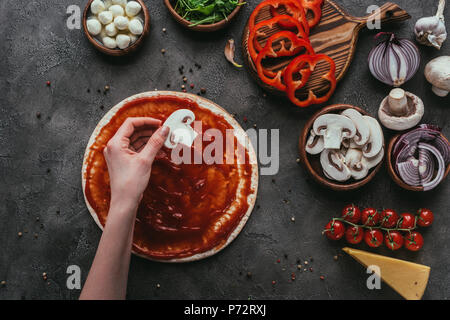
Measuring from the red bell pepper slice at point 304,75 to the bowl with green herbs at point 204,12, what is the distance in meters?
0.64

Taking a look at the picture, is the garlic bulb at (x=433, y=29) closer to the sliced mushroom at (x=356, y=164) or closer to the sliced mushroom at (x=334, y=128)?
the sliced mushroom at (x=334, y=128)

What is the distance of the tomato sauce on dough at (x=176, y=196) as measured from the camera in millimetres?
2949

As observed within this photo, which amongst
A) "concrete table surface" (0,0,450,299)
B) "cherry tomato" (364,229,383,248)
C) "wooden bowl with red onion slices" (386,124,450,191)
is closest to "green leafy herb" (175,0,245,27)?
"concrete table surface" (0,0,450,299)

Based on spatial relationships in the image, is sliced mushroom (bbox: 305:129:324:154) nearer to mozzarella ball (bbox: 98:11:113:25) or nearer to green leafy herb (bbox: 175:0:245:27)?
green leafy herb (bbox: 175:0:245:27)

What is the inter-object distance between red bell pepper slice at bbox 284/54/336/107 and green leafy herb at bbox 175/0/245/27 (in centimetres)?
66

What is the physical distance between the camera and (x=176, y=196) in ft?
9.68

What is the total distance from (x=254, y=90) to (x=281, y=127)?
1.25 feet

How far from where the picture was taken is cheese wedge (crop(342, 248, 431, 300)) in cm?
288

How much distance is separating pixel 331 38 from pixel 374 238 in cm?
161

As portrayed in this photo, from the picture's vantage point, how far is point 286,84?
294 cm

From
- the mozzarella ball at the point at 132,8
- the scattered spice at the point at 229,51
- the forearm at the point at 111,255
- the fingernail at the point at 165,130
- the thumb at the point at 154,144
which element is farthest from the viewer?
the scattered spice at the point at 229,51

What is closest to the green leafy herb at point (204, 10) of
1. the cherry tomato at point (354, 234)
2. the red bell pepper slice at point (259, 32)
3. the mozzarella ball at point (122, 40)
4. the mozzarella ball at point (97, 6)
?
the red bell pepper slice at point (259, 32)
